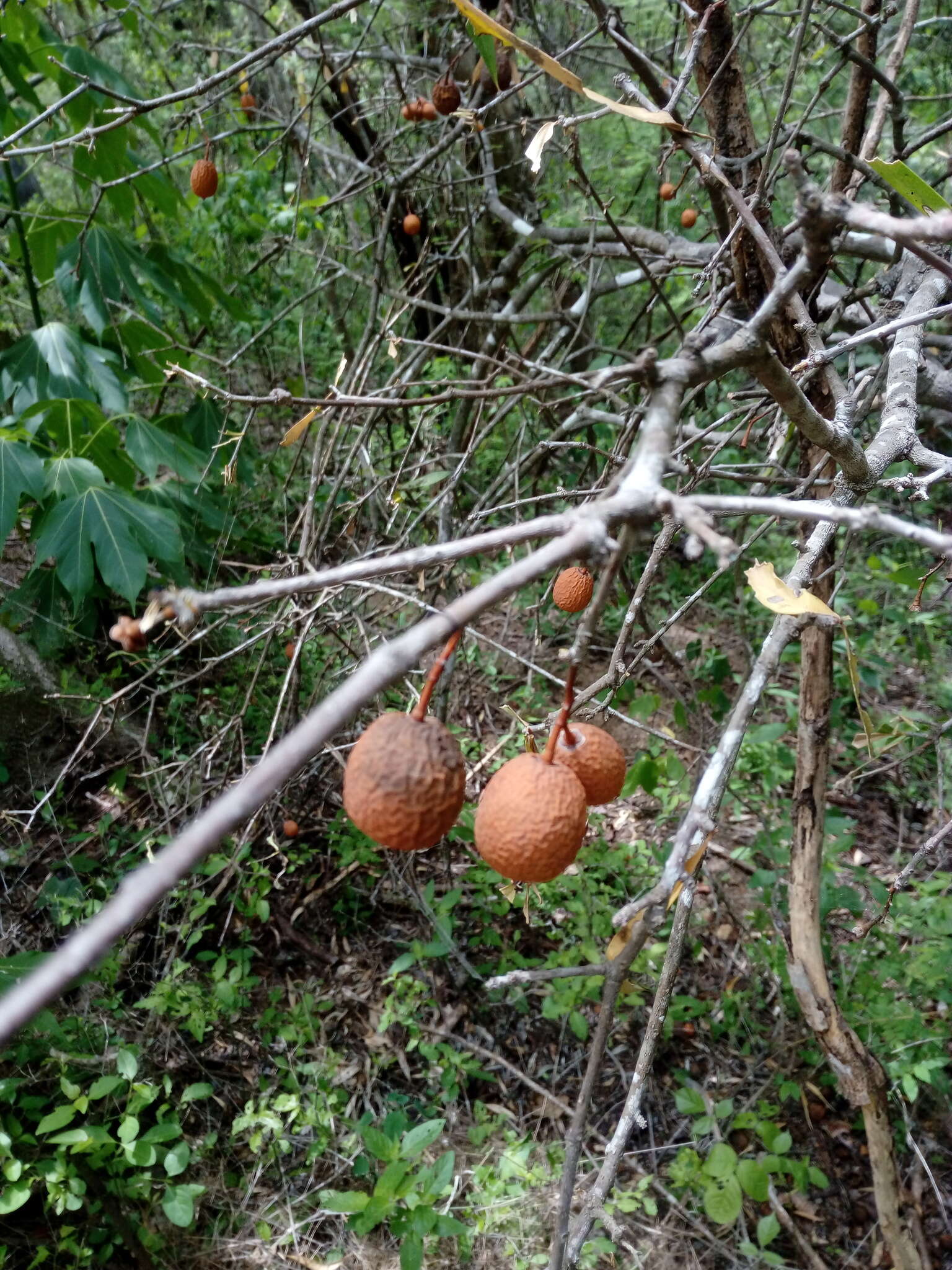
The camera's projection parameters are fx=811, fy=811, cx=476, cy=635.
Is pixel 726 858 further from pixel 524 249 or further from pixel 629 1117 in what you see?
pixel 629 1117

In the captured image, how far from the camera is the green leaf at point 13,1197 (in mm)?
1997

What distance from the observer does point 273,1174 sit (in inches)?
102

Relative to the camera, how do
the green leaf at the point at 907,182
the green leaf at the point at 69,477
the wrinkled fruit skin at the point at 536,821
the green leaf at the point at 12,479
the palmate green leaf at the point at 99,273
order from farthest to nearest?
the palmate green leaf at the point at 99,273
the green leaf at the point at 69,477
the green leaf at the point at 12,479
the green leaf at the point at 907,182
the wrinkled fruit skin at the point at 536,821

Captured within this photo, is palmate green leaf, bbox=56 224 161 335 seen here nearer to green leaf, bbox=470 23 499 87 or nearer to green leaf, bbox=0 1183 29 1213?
green leaf, bbox=470 23 499 87

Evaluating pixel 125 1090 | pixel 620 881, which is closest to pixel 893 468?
pixel 620 881

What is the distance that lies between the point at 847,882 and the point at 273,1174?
2.43 m

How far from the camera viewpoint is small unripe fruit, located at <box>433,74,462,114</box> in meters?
3.12

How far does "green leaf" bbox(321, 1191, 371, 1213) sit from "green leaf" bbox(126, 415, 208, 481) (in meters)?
2.34

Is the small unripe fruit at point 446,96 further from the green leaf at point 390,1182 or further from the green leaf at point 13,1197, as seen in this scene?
the green leaf at point 13,1197

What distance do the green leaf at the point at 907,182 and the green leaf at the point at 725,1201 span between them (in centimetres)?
236

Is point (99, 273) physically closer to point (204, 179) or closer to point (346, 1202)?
point (204, 179)

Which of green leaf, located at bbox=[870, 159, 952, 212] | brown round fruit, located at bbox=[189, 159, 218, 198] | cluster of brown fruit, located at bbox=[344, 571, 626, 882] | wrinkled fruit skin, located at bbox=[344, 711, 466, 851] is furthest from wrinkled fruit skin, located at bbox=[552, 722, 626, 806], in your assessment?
brown round fruit, located at bbox=[189, 159, 218, 198]

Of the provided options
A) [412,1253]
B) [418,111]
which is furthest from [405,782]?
[418,111]

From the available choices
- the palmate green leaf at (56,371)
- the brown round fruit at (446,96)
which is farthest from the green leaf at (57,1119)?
the brown round fruit at (446,96)
